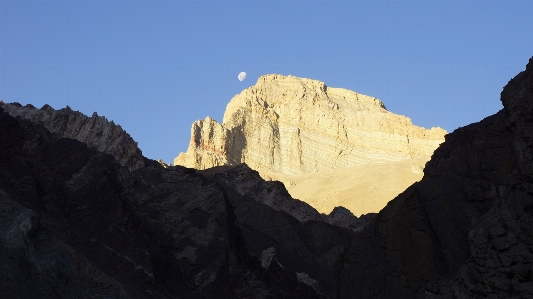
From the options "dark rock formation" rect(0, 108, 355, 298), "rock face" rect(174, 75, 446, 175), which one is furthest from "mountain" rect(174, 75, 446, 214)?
"dark rock formation" rect(0, 108, 355, 298)

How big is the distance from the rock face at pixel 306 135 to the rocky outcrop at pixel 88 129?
94.3 meters

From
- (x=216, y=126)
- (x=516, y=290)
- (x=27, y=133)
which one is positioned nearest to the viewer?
(x=516, y=290)

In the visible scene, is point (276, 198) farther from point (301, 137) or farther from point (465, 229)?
point (301, 137)

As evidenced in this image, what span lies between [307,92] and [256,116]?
16.1 metres

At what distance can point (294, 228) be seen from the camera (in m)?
86.2

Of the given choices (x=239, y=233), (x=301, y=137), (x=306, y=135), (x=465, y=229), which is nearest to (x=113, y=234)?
(x=239, y=233)

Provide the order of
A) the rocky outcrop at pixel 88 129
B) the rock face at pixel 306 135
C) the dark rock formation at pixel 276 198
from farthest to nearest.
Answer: the rock face at pixel 306 135 → the dark rock formation at pixel 276 198 → the rocky outcrop at pixel 88 129

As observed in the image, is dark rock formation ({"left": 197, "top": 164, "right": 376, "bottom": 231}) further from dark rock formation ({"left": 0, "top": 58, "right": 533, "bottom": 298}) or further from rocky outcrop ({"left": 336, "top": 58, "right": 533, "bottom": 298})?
rocky outcrop ({"left": 336, "top": 58, "right": 533, "bottom": 298})

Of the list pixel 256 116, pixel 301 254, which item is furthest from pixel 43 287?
pixel 256 116

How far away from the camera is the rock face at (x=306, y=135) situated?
183000 millimetres

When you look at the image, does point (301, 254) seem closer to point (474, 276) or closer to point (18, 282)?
point (18, 282)

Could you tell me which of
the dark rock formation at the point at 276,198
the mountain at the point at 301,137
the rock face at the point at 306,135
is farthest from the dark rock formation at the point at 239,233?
the rock face at the point at 306,135

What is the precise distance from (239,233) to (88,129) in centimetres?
2067

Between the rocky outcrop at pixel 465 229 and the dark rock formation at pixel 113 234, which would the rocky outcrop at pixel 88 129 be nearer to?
the dark rock formation at pixel 113 234
